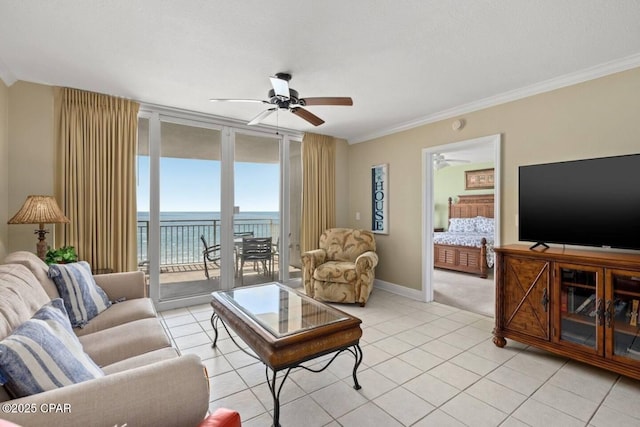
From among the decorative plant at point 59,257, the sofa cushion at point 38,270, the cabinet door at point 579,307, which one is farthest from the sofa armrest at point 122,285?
the cabinet door at point 579,307

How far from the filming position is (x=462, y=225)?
6.87m

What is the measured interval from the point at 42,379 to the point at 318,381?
64.7 inches

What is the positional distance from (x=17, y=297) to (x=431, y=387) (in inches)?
99.9

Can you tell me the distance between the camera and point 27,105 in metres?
2.88

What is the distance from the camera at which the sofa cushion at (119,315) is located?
205 cm

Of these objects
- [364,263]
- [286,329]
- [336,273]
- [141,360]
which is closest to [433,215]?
[364,263]

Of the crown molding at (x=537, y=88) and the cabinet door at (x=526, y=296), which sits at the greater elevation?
the crown molding at (x=537, y=88)

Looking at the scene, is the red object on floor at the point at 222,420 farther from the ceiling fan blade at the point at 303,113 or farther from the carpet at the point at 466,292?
the carpet at the point at 466,292

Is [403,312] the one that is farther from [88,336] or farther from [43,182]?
[43,182]

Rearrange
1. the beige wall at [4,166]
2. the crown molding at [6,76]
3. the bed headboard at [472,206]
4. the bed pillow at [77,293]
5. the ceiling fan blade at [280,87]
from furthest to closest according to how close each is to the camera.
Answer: the bed headboard at [472,206]
the beige wall at [4,166]
the crown molding at [6,76]
the ceiling fan blade at [280,87]
the bed pillow at [77,293]

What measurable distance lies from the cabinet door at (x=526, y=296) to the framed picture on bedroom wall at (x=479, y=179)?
4.90 m

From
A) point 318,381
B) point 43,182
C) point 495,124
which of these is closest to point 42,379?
point 318,381

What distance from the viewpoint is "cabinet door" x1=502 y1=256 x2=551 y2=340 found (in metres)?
2.47

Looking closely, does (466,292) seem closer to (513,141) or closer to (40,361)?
(513,141)
